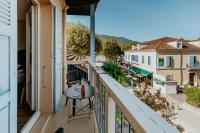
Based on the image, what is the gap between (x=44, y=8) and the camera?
310cm

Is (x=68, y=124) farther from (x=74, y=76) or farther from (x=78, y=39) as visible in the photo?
(x=78, y=39)

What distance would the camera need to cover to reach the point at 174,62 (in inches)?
806

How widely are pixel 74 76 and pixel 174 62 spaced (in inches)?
683

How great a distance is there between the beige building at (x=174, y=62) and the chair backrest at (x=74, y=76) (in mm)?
14750

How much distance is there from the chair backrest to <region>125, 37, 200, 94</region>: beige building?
14.7 m

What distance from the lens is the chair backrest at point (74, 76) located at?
16.0 feet

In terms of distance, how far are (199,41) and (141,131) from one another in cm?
2299

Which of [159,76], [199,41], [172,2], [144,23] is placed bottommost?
[159,76]

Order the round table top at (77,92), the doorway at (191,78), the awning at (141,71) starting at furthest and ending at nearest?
1. the awning at (141,71)
2. the doorway at (191,78)
3. the round table top at (77,92)

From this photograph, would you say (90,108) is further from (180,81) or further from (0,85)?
(180,81)

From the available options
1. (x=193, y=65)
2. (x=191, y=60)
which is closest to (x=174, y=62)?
(x=191, y=60)

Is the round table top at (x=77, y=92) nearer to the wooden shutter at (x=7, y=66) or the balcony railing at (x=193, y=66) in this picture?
the wooden shutter at (x=7, y=66)

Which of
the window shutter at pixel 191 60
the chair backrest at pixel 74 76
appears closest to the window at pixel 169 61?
the window shutter at pixel 191 60

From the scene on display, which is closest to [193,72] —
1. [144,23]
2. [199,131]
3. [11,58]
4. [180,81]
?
[180,81]
